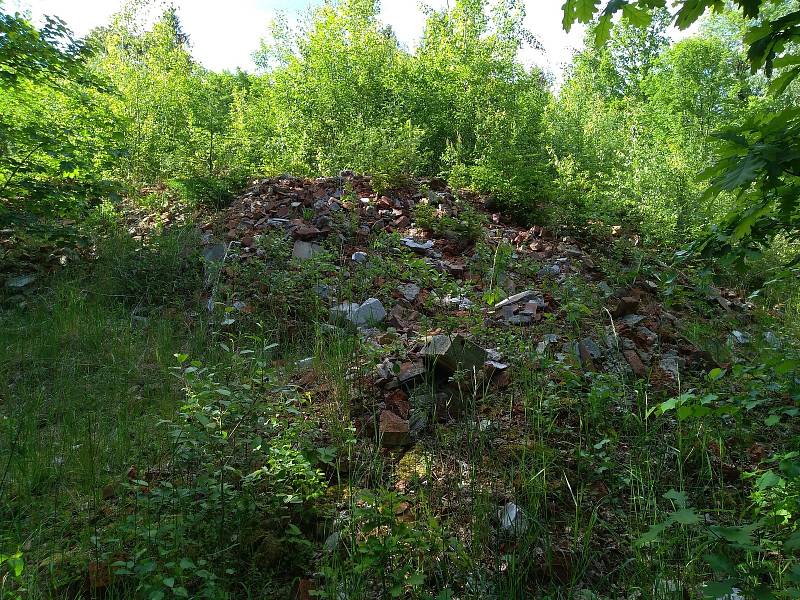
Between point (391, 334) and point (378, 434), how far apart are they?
3.84ft

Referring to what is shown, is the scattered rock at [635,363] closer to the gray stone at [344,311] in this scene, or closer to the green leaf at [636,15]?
the gray stone at [344,311]

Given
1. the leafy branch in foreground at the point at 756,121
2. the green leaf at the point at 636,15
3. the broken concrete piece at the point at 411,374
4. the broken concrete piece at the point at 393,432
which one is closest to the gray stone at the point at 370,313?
the broken concrete piece at the point at 411,374

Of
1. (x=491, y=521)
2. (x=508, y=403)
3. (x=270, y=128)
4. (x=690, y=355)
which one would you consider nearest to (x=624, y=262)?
(x=690, y=355)

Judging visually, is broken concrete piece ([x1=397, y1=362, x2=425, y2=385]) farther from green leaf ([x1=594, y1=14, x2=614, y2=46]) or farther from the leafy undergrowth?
green leaf ([x1=594, y1=14, x2=614, y2=46])

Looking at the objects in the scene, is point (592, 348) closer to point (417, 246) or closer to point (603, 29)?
point (417, 246)

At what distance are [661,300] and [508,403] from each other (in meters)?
3.26

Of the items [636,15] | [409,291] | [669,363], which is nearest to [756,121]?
[636,15]

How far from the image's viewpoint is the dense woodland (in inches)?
88.1

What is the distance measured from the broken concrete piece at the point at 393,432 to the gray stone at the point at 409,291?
196 centimetres

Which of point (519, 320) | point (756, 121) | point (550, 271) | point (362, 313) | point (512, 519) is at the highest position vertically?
point (756, 121)

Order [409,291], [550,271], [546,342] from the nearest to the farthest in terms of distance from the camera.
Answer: [546,342] < [409,291] < [550,271]

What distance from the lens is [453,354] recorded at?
3.45 meters

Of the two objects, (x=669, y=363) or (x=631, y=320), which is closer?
(x=669, y=363)

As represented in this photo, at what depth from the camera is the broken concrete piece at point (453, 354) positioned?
3428 millimetres
